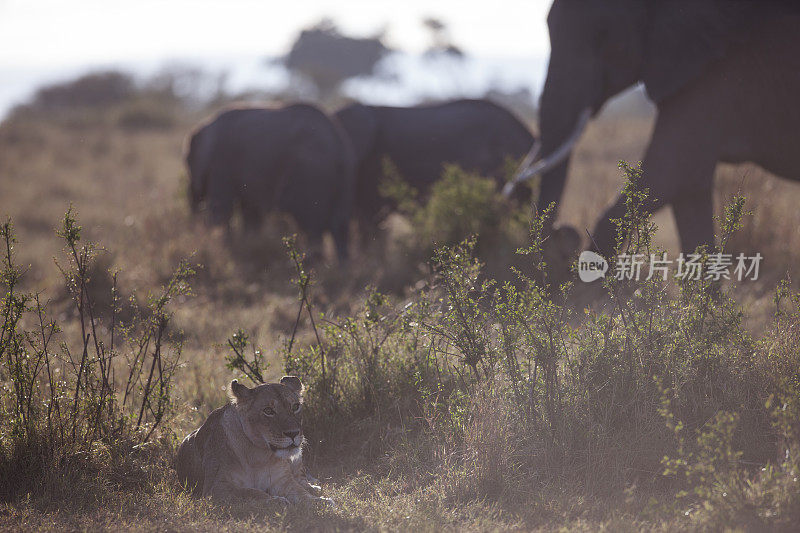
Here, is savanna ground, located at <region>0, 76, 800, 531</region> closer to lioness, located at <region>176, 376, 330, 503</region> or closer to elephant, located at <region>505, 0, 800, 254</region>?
lioness, located at <region>176, 376, 330, 503</region>

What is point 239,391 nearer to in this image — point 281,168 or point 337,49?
point 281,168

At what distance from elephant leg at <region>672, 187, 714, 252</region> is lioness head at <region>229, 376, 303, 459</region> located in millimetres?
4230

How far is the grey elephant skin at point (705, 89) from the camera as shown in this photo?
23.3 feet

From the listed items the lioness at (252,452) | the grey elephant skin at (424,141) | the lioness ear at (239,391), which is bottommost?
the lioness at (252,452)

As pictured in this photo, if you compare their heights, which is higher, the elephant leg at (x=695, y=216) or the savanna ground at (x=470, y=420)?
the elephant leg at (x=695, y=216)

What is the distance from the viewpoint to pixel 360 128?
1115cm

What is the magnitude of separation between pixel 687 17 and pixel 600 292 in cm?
242

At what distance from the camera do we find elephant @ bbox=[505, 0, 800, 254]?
7.10 metres

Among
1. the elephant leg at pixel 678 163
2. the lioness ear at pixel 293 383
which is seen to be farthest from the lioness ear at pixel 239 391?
the elephant leg at pixel 678 163

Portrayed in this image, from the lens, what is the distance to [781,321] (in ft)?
17.3

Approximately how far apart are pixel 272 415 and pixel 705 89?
4.83m

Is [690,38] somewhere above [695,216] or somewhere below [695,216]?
above

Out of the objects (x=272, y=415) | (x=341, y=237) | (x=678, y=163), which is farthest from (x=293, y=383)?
(x=341, y=237)

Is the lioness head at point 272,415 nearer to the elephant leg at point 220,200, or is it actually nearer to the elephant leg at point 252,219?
the elephant leg at point 220,200
